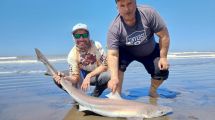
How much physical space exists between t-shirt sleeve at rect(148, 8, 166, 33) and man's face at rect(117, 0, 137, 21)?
1.06 feet

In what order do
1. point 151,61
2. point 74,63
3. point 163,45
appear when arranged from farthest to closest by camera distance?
point 151,61 → point 74,63 → point 163,45

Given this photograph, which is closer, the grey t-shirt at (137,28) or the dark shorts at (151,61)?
the grey t-shirt at (137,28)

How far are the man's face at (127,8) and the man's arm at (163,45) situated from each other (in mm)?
599

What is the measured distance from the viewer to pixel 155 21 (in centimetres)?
514

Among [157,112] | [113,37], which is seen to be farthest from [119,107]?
[113,37]

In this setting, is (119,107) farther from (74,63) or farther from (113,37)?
(74,63)

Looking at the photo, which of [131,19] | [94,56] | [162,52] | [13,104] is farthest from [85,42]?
[13,104]

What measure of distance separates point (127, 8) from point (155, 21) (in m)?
0.55

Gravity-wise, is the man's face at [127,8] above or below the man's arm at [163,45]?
above

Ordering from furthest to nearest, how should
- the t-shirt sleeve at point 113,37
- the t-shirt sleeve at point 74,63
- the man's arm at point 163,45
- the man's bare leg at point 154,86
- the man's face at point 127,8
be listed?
the man's bare leg at point 154,86
the t-shirt sleeve at point 74,63
the man's arm at point 163,45
the t-shirt sleeve at point 113,37
the man's face at point 127,8

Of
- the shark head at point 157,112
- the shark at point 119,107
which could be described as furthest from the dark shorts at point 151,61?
the shark head at point 157,112

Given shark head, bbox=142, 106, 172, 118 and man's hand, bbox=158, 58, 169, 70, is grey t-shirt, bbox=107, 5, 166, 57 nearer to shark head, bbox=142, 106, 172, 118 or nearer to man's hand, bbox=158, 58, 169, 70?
man's hand, bbox=158, 58, 169, 70

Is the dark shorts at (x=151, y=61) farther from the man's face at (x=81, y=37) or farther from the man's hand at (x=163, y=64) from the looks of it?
the man's face at (x=81, y=37)

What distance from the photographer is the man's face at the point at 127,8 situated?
4837 millimetres
